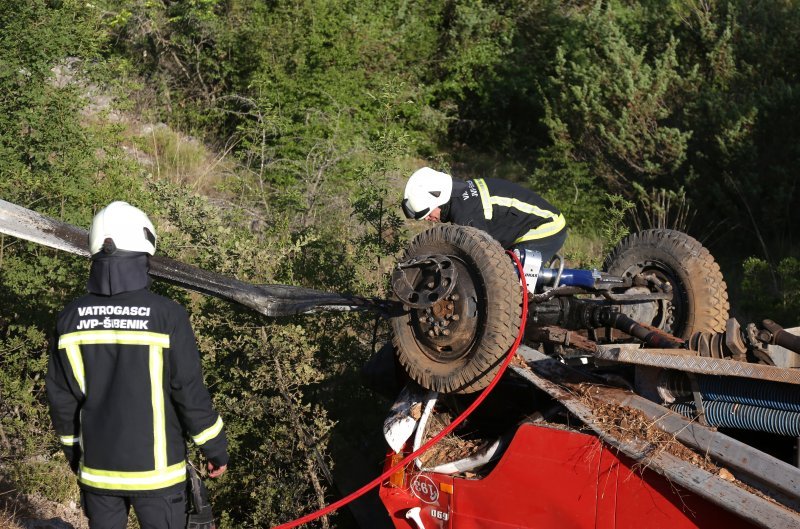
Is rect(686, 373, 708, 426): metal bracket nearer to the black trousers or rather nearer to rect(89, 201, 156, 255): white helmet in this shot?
the black trousers

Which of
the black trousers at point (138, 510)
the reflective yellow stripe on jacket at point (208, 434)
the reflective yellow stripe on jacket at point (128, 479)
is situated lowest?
the black trousers at point (138, 510)

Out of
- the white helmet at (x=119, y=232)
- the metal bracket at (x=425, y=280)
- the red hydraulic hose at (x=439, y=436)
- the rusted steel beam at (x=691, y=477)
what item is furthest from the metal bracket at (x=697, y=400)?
the white helmet at (x=119, y=232)

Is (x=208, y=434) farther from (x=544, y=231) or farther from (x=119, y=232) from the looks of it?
(x=544, y=231)

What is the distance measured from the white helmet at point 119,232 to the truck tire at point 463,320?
5.20 ft

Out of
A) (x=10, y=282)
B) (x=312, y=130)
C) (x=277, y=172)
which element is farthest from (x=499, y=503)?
(x=312, y=130)

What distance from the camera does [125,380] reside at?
3541 mm

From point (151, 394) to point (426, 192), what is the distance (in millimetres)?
2344

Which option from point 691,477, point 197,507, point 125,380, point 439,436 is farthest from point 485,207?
point 125,380

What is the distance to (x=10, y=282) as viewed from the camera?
6.89 m

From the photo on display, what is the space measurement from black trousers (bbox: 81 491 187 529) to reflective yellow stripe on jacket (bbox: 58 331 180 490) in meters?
0.08

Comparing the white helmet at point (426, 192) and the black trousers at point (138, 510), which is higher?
the white helmet at point (426, 192)

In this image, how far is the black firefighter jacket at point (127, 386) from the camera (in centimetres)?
354

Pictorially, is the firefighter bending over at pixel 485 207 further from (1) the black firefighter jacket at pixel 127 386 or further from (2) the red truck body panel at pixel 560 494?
(1) the black firefighter jacket at pixel 127 386

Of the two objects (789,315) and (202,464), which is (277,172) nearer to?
(202,464)
